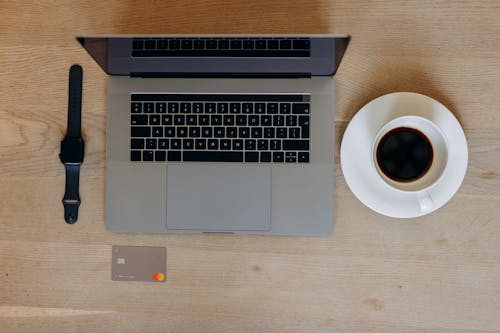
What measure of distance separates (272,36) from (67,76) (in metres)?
0.40

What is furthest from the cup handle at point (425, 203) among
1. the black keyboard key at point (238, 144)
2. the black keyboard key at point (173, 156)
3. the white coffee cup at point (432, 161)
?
the black keyboard key at point (173, 156)

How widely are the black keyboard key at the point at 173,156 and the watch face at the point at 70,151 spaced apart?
159 millimetres

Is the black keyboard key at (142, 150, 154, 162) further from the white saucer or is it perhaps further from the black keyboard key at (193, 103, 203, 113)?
the white saucer

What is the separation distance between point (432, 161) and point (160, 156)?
0.45 meters

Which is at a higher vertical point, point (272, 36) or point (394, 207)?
point (272, 36)

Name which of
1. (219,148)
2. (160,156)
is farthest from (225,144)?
(160,156)

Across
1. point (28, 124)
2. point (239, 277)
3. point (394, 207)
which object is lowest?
point (239, 277)

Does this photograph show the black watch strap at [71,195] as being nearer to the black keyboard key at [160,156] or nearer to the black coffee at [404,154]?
the black keyboard key at [160,156]

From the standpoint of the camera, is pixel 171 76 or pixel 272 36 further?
pixel 171 76

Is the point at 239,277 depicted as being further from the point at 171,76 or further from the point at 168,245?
the point at 171,76

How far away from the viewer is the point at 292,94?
0.73 metres

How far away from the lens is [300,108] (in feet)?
2.40

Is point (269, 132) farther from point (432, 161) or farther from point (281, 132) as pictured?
point (432, 161)

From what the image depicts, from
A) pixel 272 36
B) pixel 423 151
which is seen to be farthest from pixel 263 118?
pixel 423 151
